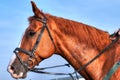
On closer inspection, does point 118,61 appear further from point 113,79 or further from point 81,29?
point 81,29

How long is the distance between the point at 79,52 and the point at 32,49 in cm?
124

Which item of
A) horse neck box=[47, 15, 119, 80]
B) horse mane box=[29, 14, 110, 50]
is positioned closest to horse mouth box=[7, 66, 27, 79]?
horse neck box=[47, 15, 119, 80]

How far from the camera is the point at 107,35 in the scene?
833 cm

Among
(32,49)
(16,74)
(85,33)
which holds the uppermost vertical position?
(85,33)

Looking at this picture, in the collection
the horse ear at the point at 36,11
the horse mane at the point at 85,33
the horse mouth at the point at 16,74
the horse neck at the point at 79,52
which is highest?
the horse ear at the point at 36,11

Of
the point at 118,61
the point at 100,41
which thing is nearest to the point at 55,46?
the point at 100,41

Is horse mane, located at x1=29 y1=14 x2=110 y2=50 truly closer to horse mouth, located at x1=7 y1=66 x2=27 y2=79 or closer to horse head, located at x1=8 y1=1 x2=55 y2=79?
horse head, located at x1=8 y1=1 x2=55 y2=79

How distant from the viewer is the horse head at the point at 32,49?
8328mm

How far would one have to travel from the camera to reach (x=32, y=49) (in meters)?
8.30

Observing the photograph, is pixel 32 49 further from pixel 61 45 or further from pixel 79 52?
pixel 79 52

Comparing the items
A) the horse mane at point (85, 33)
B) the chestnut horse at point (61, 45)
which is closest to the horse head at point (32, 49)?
the chestnut horse at point (61, 45)

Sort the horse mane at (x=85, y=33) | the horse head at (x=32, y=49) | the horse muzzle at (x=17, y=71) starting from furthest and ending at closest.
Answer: the horse muzzle at (x=17, y=71), the horse head at (x=32, y=49), the horse mane at (x=85, y=33)

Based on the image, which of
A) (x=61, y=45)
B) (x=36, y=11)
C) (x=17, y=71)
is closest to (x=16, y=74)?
(x=17, y=71)

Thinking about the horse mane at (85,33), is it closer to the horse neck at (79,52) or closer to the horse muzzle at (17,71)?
the horse neck at (79,52)
